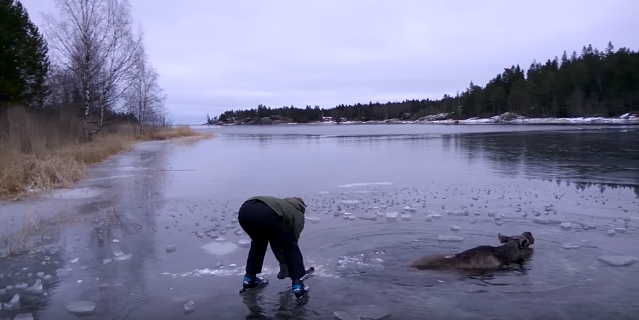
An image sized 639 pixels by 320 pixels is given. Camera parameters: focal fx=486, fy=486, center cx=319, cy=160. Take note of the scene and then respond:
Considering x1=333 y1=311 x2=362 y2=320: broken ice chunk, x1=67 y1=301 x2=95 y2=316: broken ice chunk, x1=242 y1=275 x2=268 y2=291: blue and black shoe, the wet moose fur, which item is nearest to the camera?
x1=333 y1=311 x2=362 y2=320: broken ice chunk

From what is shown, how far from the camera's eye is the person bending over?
5.12m

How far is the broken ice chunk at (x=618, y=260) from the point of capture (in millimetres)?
6234

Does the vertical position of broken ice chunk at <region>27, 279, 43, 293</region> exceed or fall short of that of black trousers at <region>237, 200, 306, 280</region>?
it falls short

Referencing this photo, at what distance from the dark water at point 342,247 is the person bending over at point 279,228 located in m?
0.28

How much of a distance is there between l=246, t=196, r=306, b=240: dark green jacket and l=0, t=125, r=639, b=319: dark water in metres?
0.81

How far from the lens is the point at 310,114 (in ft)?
630

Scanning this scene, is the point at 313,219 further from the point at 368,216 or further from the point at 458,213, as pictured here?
the point at 458,213

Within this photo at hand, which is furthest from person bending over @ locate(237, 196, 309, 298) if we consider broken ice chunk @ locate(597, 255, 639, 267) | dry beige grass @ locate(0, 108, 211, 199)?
dry beige grass @ locate(0, 108, 211, 199)

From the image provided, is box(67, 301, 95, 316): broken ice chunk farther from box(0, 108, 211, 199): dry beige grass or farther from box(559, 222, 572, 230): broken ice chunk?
box(0, 108, 211, 199): dry beige grass

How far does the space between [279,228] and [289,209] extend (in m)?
0.26

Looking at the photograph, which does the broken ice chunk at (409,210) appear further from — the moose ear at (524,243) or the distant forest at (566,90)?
the distant forest at (566,90)

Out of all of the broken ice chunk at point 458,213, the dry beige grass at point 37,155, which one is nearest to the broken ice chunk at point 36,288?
the dry beige grass at point 37,155

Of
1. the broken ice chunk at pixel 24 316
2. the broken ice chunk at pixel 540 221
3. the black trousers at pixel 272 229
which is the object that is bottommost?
the broken ice chunk at pixel 540 221

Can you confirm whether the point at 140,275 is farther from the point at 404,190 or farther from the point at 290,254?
the point at 404,190
